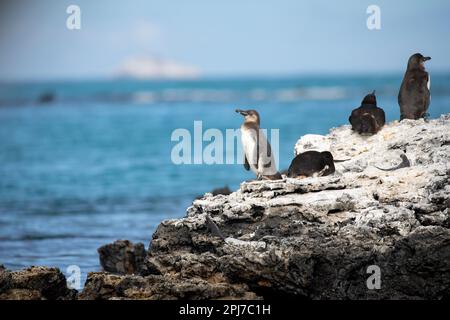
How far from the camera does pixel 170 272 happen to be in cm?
1129

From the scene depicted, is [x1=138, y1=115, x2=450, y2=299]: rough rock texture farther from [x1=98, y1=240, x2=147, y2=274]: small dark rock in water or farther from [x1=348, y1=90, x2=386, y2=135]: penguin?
[x1=98, y1=240, x2=147, y2=274]: small dark rock in water

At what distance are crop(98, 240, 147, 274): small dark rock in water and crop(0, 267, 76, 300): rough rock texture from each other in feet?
11.1

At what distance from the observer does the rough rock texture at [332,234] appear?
10.6m

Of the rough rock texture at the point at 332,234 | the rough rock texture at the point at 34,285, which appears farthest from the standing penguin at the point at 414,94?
the rough rock texture at the point at 34,285

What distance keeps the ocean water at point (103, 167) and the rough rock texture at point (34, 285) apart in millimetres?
3828

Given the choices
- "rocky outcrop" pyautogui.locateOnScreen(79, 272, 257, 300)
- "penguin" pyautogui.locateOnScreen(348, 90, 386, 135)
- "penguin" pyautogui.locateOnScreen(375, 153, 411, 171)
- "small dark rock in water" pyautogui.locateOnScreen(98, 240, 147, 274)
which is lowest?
"rocky outcrop" pyautogui.locateOnScreen(79, 272, 257, 300)

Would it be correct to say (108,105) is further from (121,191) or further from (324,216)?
(324,216)

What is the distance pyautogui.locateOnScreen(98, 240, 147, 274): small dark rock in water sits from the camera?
48.5 ft

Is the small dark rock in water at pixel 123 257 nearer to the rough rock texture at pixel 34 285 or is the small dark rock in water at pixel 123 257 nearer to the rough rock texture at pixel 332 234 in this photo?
the rough rock texture at pixel 332 234

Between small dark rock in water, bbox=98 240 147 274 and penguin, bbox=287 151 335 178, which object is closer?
penguin, bbox=287 151 335 178

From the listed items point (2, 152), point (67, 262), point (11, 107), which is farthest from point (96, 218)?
point (11, 107)

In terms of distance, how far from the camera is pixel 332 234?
11.1 meters

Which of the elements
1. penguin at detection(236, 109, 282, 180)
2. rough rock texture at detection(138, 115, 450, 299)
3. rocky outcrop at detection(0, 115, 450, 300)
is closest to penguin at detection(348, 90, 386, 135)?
rough rock texture at detection(138, 115, 450, 299)

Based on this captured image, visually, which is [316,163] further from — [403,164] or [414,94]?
[414,94]
